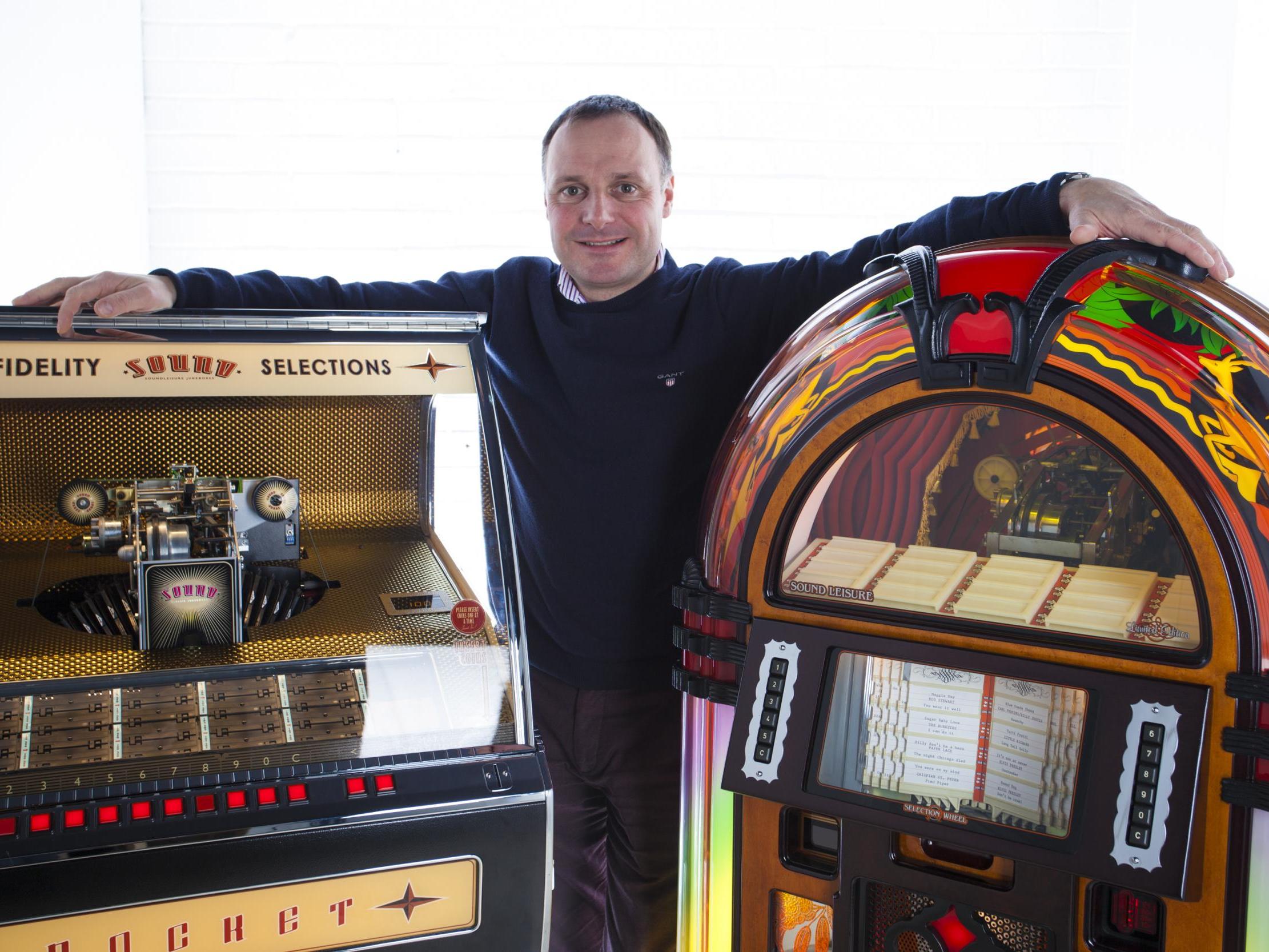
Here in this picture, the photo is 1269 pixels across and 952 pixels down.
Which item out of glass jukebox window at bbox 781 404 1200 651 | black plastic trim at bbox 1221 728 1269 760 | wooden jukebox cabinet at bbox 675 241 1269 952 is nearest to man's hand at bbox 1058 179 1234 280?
wooden jukebox cabinet at bbox 675 241 1269 952

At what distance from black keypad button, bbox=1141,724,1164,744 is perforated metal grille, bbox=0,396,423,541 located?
115cm

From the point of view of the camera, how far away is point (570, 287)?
6.84 feet

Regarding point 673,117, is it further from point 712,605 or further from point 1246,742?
point 1246,742

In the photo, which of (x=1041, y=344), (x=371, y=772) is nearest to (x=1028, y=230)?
(x=1041, y=344)

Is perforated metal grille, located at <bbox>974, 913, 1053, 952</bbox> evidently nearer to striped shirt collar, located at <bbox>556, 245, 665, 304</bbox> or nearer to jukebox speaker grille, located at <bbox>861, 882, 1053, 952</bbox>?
jukebox speaker grille, located at <bbox>861, 882, 1053, 952</bbox>

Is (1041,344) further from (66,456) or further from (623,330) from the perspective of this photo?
(66,456)

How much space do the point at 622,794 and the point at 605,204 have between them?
3.86 ft

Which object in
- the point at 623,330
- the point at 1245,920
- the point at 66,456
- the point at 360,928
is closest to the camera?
the point at 1245,920

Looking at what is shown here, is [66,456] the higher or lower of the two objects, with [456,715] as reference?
higher

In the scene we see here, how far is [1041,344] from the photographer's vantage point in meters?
1.26

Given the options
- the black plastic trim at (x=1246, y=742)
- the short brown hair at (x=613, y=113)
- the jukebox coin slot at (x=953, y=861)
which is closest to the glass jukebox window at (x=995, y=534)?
the black plastic trim at (x=1246, y=742)

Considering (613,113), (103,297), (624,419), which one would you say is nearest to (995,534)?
(624,419)

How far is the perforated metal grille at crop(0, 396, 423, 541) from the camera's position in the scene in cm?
155

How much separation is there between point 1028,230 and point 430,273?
236 centimetres
